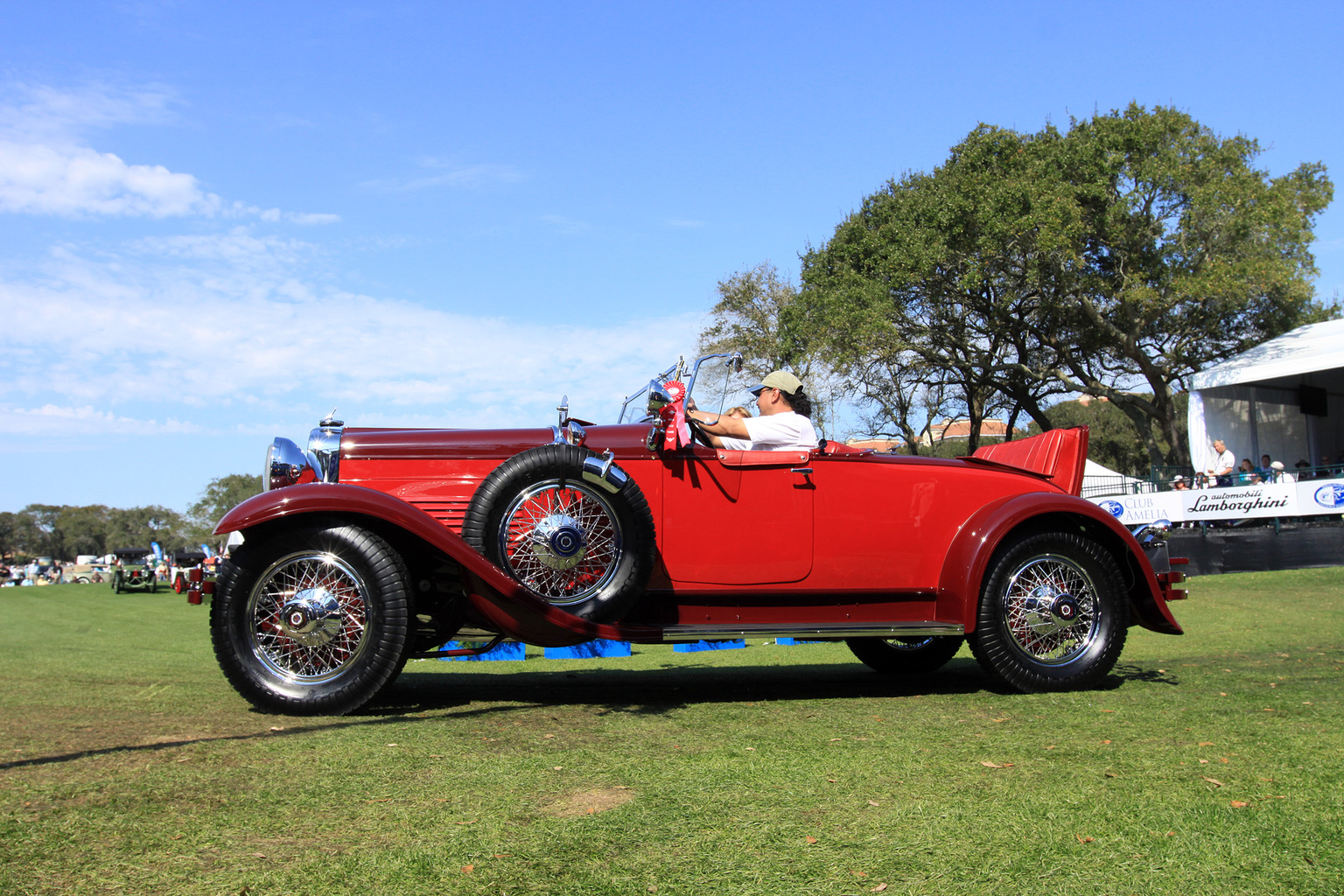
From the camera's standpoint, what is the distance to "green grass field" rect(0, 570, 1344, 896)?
2.19 m

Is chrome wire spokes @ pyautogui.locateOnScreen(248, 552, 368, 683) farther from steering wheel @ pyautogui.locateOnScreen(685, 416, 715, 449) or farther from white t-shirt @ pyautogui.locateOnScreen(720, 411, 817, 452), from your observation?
white t-shirt @ pyautogui.locateOnScreen(720, 411, 817, 452)

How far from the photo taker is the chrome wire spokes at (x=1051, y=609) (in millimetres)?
4934

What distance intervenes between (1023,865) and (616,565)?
2.48 meters

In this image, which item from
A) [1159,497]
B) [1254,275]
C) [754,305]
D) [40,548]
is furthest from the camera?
[40,548]

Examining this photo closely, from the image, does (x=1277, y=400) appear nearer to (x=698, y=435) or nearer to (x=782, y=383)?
(x=782, y=383)

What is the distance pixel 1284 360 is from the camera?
20.0 meters

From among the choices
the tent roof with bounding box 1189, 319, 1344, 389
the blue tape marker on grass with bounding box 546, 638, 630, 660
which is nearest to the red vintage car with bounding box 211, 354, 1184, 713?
the blue tape marker on grass with bounding box 546, 638, 630, 660

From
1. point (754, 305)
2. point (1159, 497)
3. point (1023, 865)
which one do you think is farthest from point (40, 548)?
point (1023, 865)

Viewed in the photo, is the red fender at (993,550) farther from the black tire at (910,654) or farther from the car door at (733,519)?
the black tire at (910,654)

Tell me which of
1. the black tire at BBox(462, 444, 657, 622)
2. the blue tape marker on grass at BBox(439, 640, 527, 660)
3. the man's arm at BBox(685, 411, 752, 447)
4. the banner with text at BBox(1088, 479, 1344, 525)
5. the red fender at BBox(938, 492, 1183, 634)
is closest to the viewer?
the black tire at BBox(462, 444, 657, 622)

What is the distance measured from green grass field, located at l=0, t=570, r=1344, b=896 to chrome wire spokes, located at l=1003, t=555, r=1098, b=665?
0.32 metres

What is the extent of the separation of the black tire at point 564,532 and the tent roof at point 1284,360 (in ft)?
66.1

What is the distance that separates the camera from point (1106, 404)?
5369 centimetres

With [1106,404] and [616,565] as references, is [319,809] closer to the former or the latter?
[616,565]
